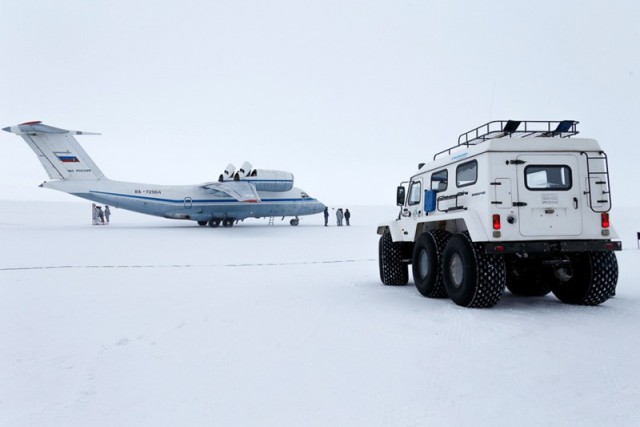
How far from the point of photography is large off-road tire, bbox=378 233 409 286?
10.2 meters

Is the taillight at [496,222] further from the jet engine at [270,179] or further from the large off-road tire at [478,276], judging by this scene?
the jet engine at [270,179]

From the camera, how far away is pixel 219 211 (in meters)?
31.3

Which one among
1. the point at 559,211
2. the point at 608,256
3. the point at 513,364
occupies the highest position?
the point at 559,211

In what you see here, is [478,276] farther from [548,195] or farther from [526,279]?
[526,279]

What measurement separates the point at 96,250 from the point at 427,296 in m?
13.4

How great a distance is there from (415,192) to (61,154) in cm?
2611

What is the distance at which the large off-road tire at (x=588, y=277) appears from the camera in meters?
7.18

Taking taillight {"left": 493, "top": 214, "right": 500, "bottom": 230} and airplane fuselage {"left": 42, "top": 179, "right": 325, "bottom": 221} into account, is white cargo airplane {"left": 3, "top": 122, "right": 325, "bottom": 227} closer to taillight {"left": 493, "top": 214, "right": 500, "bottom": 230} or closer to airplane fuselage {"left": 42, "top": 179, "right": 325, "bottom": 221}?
airplane fuselage {"left": 42, "top": 179, "right": 325, "bottom": 221}

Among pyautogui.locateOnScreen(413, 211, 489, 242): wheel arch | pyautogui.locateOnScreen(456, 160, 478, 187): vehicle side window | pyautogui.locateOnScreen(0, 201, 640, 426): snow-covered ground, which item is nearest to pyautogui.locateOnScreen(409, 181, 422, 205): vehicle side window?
pyautogui.locateOnScreen(413, 211, 489, 242): wheel arch

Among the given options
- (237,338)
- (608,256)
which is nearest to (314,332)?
(237,338)

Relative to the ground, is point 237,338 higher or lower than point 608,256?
lower

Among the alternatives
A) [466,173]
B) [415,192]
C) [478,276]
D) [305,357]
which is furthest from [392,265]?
[305,357]

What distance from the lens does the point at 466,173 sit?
7848 millimetres

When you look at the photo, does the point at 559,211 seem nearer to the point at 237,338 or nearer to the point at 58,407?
the point at 237,338
